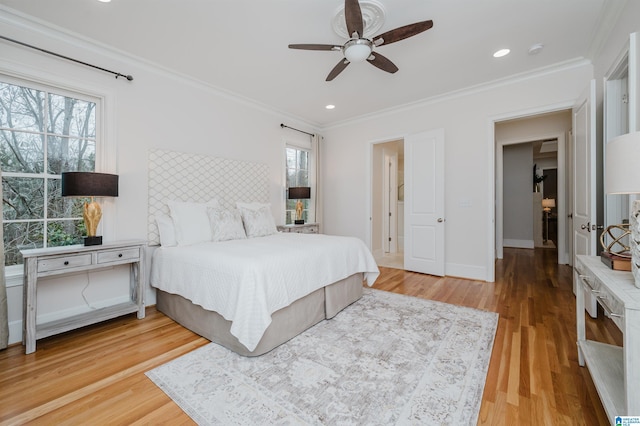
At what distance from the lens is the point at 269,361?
1964 millimetres

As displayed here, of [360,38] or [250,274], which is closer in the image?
[250,274]

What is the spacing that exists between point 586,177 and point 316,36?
3083 millimetres

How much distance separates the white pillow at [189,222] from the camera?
2.91m

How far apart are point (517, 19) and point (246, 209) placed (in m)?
3.47

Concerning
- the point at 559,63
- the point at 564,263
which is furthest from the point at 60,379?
the point at 564,263

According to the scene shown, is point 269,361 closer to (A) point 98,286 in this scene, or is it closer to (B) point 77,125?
(A) point 98,286

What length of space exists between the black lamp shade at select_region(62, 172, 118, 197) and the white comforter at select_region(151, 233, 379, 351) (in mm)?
764

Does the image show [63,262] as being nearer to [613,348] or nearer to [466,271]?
[613,348]

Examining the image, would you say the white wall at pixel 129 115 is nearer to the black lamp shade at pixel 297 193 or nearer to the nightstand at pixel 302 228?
the black lamp shade at pixel 297 193

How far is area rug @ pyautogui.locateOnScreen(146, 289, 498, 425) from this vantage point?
1.46m

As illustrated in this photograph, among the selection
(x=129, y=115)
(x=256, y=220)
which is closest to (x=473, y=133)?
(x=256, y=220)

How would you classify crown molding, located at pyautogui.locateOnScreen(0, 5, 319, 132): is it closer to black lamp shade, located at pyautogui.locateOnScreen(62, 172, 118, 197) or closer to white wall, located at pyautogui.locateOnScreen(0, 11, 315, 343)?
white wall, located at pyautogui.locateOnScreen(0, 11, 315, 343)

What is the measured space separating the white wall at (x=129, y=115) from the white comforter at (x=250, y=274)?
663 millimetres

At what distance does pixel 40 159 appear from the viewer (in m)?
2.50
